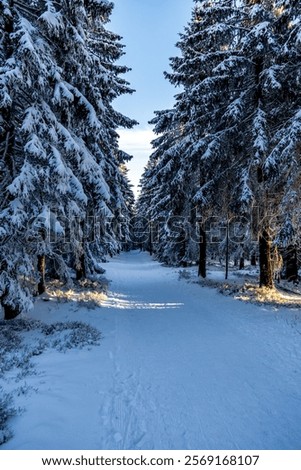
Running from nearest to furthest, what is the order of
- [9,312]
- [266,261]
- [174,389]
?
[174,389]
[9,312]
[266,261]

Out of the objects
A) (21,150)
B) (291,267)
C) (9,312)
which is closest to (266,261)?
(291,267)

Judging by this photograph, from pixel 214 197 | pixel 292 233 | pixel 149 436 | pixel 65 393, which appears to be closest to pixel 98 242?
pixel 214 197

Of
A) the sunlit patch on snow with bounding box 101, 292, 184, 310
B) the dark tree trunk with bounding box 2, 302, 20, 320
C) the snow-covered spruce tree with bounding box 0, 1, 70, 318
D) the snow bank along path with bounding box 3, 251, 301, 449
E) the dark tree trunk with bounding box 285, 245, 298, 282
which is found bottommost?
the sunlit patch on snow with bounding box 101, 292, 184, 310

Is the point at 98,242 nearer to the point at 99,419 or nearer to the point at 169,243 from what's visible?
the point at 169,243

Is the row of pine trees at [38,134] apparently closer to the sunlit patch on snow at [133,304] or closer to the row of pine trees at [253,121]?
the sunlit patch on snow at [133,304]

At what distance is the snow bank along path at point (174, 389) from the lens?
4.06 m

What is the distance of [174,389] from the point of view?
547cm

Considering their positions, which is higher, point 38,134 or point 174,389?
point 38,134

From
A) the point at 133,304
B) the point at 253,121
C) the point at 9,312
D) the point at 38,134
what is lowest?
the point at 133,304

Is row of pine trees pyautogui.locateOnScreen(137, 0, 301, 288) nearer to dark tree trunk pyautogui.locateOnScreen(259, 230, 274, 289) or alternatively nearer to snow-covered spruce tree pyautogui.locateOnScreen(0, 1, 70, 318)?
dark tree trunk pyautogui.locateOnScreen(259, 230, 274, 289)

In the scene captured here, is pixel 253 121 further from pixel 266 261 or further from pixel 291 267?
pixel 291 267

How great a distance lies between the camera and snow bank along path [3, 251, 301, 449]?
4.06 metres

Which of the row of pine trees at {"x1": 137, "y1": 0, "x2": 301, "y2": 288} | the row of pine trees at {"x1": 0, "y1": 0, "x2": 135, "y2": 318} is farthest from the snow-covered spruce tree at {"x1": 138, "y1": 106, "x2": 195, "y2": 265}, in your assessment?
the row of pine trees at {"x1": 0, "y1": 0, "x2": 135, "y2": 318}

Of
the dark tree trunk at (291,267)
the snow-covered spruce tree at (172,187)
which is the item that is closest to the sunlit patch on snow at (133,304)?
the snow-covered spruce tree at (172,187)
